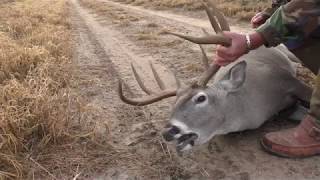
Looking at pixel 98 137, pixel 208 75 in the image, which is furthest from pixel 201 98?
pixel 98 137

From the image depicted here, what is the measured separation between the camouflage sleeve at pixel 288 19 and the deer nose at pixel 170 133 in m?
1.04

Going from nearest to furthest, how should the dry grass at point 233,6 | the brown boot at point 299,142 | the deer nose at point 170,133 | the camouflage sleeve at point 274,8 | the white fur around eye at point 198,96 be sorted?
1. the deer nose at point 170,133
2. the brown boot at point 299,142
3. the white fur around eye at point 198,96
4. the camouflage sleeve at point 274,8
5. the dry grass at point 233,6

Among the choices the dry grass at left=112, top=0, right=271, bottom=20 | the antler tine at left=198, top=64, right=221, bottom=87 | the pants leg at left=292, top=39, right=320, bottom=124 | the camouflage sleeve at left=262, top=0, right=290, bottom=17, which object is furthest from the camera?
the dry grass at left=112, top=0, right=271, bottom=20

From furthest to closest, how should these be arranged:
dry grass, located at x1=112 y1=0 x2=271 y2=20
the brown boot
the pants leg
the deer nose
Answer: dry grass, located at x1=112 y1=0 x2=271 y2=20 < the pants leg < the brown boot < the deer nose

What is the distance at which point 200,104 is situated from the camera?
13.6 ft

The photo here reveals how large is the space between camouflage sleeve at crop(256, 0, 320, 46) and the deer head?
1.09 ft

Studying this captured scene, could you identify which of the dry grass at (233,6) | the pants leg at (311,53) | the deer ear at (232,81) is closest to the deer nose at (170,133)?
the deer ear at (232,81)

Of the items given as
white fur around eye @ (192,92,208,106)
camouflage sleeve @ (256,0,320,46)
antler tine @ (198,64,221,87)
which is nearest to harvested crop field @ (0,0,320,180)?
white fur around eye @ (192,92,208,106)

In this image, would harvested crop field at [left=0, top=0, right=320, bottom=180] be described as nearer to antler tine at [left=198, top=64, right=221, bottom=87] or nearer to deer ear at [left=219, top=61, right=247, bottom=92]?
deer ear at [left=219, top=61, right=247, bottom=92]

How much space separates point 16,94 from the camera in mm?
4633

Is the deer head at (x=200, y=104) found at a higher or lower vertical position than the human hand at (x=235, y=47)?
lower

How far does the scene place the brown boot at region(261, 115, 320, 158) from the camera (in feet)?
13.1

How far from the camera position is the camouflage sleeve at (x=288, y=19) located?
403 centimetres

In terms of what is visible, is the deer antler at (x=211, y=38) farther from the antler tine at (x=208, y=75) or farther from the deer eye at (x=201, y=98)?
the deer eye at (x=201, y=98)
